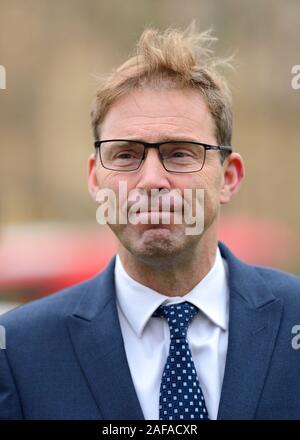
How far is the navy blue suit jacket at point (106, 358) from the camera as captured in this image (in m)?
2.42

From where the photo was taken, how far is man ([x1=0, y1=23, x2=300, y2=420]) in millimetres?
2432

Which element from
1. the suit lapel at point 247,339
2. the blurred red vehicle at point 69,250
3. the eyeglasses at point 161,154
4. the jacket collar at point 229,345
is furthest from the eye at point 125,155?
the blurred red vehicle at point 69,250

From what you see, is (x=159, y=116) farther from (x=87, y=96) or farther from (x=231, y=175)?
(x=87, y=96)

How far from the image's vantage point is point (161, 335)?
2561 millimetres

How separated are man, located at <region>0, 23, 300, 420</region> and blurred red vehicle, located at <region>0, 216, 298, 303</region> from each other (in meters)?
5.26

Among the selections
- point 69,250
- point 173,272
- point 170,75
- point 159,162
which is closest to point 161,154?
point 159,162

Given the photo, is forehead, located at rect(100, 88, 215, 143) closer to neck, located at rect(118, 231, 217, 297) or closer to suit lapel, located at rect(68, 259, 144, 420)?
neck, located at rect(118, 231, 217, 297)

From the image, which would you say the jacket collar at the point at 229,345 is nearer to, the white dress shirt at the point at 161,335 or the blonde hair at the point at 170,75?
the white dress shirt at the point at 161,335

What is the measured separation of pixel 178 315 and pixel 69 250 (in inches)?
300

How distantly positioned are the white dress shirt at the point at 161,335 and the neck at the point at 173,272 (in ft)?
0.07

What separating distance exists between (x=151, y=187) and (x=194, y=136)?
0.27 metres

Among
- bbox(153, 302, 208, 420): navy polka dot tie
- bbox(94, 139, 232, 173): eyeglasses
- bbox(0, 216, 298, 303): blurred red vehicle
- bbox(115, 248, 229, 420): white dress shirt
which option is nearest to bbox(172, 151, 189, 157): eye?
bbox(94, 139, 232, 173): eyeglasses

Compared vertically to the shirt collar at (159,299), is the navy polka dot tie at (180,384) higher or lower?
lower
